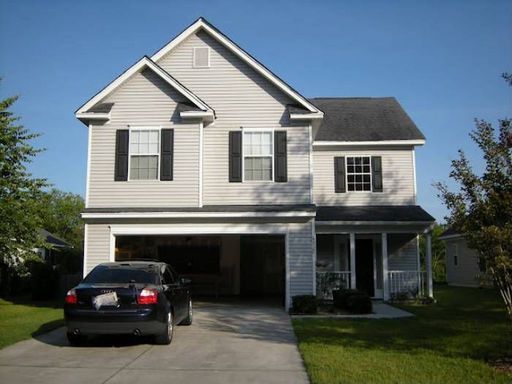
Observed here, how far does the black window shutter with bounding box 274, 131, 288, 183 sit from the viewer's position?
51.9 ft

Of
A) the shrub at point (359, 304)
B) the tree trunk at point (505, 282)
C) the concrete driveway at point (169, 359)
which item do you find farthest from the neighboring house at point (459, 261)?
the tree trunk at point (505, 282)

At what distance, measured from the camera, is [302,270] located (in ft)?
50.6

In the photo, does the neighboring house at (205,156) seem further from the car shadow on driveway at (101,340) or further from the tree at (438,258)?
the tree at (438,258)

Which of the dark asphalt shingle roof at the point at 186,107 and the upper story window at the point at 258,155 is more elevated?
the dark asphalt shingle roof at the point at 186,107

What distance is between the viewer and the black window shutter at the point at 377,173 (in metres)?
20.1

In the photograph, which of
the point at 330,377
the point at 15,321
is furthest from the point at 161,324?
the point at 15,321

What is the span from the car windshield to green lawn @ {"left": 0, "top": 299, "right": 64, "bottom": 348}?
2.06 meters

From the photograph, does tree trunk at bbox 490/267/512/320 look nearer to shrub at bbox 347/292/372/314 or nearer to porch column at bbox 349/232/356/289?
shrub at bbox 347/292/372/314

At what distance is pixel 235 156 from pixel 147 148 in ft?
8.74

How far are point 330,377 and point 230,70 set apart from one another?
11.6m

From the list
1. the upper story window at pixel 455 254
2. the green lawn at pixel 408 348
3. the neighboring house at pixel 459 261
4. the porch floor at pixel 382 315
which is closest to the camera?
the green lawn at pixel 408 348

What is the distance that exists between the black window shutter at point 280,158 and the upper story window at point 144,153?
3.57 m

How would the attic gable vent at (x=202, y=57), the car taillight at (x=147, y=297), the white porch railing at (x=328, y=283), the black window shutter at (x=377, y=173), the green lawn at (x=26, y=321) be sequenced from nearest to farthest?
the car taillight at (x=147, y=297), the green lawn at (x=26, y=321), the attic gable vent at (x=202, y=57), the white porch railing at (x=328, y=283), the black window shutter at (x=377, y=173)

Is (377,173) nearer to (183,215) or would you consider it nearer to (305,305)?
(305,305)
